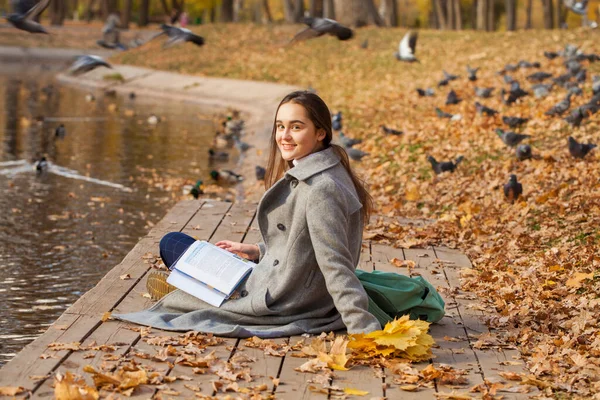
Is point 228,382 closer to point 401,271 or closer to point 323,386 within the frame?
point 323,386

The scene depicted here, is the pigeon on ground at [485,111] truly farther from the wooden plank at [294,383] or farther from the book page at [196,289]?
the wooden plank at [294,383]

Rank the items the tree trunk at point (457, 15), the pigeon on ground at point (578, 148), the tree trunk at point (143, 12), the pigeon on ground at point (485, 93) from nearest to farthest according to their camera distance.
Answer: the pigeon on ground at point (578, 148)
the pigeon on ground at point (485, 93)
the tree trunk at point (457, 15)
the tree trunk at point (143, 12)

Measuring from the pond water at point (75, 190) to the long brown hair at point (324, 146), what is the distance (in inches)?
87.0

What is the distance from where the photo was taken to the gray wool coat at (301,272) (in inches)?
201

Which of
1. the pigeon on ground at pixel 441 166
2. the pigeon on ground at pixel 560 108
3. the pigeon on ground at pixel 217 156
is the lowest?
the pigeon on ground at pixel 217 156

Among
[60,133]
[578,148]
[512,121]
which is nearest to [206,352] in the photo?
[578,148]

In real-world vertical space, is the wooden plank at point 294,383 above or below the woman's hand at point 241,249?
below

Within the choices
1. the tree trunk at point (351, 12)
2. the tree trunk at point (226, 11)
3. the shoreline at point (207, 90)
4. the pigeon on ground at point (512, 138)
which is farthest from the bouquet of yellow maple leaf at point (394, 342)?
the tree trunk at point (226, 11)

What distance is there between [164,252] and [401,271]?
2141 millimetres

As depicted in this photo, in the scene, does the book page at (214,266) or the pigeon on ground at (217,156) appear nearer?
the book page at (214,266)

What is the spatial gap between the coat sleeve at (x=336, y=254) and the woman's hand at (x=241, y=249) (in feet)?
2.57

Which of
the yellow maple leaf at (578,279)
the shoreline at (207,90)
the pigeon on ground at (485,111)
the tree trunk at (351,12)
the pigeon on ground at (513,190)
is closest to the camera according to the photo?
the yellow maple leaf at (578,279)

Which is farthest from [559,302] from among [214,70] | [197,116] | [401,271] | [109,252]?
[214,70]

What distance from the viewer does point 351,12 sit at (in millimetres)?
35250
